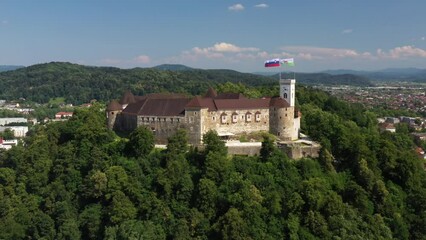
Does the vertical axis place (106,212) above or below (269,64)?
below

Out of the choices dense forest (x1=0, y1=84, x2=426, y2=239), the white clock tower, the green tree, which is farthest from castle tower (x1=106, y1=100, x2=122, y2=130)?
the white clock tower

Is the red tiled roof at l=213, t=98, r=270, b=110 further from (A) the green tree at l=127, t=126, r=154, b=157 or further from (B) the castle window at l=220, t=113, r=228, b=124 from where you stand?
(A) the green tree at l=127, t=126, r=154, b=157

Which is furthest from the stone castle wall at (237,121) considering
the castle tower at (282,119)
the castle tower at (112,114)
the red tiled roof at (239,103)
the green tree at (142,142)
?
the castle tower at (112,114)

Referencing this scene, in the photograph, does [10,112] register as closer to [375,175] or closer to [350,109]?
[350,109]

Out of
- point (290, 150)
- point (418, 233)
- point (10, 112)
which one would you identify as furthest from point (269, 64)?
point (10, 112)

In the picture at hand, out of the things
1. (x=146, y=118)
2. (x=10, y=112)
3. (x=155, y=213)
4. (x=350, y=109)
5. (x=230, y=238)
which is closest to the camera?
(x=230, y=238)

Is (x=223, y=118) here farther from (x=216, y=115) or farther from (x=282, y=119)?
(x=282, y=119)

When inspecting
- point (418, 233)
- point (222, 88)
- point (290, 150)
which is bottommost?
point (418, 233)
